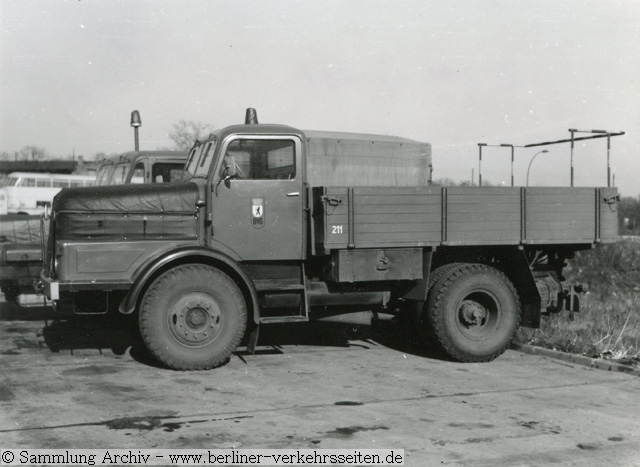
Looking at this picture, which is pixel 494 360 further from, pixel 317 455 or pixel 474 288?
pixel 317 455

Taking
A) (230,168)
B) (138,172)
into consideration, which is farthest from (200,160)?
(138,172)

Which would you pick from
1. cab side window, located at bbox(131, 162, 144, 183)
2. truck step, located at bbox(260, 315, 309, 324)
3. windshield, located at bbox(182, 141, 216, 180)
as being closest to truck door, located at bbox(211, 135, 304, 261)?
windshield, located at bbox(182, 141, 216, 180)

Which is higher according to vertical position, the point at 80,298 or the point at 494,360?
the point at 80,298

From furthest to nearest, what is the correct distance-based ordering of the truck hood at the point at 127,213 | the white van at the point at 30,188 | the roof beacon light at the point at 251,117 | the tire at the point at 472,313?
the white van at the point at 30,188 < the roof beacon light at the point at 251,117 < the tire at the point at 472,313 < the truck hood at the point at 127,213

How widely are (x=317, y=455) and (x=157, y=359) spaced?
3347mm

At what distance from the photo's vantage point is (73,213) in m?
8.27

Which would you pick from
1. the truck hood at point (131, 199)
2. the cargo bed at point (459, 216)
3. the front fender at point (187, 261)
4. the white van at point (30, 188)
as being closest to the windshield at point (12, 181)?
the white van at point (30, 188)

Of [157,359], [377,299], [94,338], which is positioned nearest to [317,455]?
[157,359]

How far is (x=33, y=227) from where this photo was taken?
1212cm

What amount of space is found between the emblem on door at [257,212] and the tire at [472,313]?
208cm

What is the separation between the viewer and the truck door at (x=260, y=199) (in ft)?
28.5

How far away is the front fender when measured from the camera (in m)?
8.02

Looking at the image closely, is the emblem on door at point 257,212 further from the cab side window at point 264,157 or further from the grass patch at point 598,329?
the grass patch at point 598,329

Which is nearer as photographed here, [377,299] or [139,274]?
[139,274]
